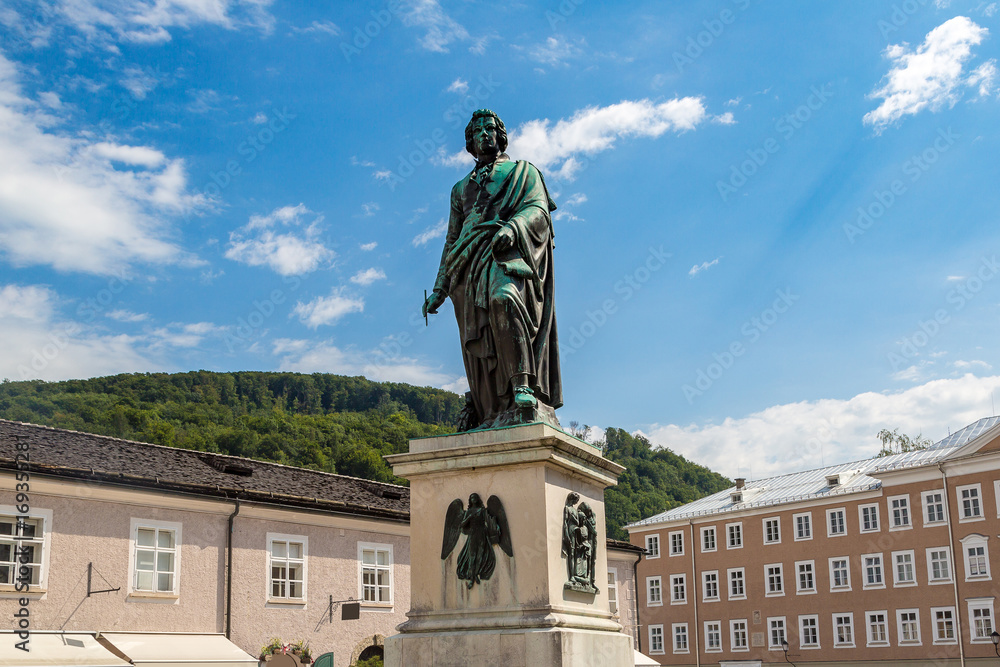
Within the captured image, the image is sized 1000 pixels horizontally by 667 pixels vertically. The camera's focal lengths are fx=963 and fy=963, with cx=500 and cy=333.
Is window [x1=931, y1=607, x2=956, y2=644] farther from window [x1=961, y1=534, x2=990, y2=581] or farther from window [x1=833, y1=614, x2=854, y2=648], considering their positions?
window [x1=833, y1=614, x2=854, y2=648]

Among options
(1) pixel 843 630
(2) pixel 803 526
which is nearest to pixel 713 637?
(1) pixel 843 630

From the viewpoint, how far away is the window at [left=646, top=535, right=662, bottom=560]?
199ft

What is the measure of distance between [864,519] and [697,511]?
11065 mm

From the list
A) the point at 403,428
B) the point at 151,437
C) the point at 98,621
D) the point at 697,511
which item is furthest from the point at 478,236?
the point at 697,511

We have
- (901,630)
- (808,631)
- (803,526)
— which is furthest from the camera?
(803,526)

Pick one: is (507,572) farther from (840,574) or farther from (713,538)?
(713,538)

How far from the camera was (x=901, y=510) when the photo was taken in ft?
162

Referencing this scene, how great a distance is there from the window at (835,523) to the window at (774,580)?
12.7 feet

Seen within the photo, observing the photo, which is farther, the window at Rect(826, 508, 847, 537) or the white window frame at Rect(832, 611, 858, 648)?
the window at Rect(826, 508, 847, 537)

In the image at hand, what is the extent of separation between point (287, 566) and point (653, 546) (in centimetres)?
3861

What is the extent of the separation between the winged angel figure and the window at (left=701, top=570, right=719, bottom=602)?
2161 inches

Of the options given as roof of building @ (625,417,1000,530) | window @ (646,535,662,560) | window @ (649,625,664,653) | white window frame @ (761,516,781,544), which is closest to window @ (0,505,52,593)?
roof of building @ (625,417,1000,530)

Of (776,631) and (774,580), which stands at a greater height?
(774,580)

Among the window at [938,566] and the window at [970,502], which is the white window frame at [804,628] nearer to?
the window at [938,566]
